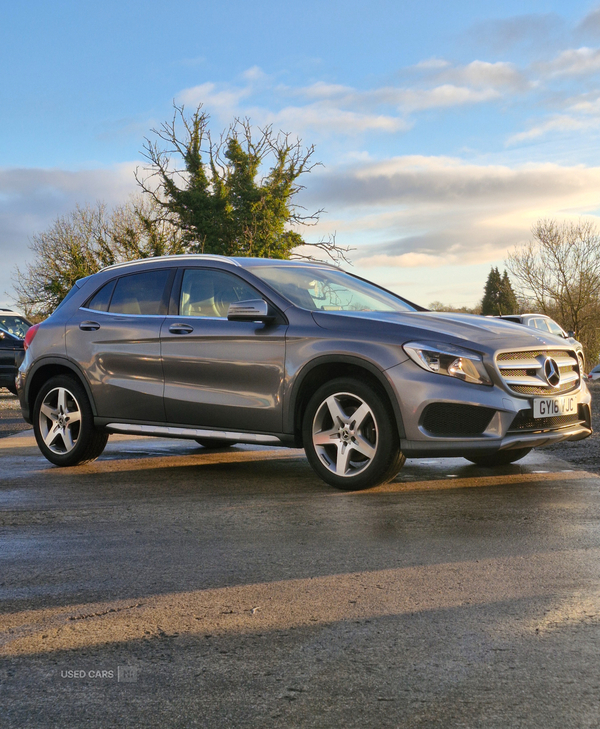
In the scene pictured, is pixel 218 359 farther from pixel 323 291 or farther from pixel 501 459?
pixel 501 459

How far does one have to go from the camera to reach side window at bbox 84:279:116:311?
8031 mm

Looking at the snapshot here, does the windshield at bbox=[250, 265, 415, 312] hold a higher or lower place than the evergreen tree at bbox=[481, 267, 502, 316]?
lower

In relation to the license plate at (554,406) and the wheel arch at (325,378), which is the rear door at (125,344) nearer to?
the wheel arch at (325,378)

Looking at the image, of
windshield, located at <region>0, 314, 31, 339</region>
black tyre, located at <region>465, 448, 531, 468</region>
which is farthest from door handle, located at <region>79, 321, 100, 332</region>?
windshield, located at <region>0, 314, 31, 339</region>

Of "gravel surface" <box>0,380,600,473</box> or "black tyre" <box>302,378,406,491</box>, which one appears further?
"gravel surface" <box>0,380,600,473</box>

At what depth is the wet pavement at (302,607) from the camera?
8.68ft

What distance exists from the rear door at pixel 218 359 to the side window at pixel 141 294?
0.20 m

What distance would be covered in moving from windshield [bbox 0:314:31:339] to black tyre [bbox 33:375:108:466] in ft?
38.4

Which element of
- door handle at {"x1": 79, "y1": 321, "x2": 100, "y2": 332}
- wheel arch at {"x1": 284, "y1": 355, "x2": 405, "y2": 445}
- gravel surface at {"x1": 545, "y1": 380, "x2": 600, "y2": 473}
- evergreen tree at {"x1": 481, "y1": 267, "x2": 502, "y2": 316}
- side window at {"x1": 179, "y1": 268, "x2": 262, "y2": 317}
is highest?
evergreen tree at {"x1": 481, "y1": 267, "x2": 502, "y2": 316}

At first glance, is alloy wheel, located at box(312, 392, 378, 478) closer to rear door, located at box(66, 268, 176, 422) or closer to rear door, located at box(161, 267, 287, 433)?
rear door, located at box(161, 267, 287, 433)

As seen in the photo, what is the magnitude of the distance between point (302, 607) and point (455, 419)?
8.78ft

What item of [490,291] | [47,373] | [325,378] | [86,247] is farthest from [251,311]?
[490,291]

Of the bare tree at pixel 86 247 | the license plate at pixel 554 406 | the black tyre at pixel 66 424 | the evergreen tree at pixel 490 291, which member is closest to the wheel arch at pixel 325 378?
the license plate at pixel 554 406

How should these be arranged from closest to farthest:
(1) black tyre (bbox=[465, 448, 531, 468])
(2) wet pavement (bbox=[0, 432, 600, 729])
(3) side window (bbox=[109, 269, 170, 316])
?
(2) wet pavement (bbox=[0, 432, 600, 729]), (3) side window (bbox=[109, 269, 170, 316]), (1) black tyre (bbox=[465, 448, 531, 468])
